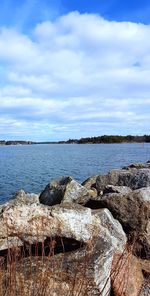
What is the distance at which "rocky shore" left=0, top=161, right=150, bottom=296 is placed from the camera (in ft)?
17.8

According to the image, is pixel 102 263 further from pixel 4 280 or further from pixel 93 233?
pixel 4 280

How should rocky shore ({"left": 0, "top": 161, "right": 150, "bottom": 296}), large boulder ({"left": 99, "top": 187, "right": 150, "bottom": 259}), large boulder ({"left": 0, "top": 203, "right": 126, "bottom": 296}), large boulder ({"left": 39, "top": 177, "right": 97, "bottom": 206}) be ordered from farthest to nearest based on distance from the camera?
1. large boulder ({"left": 39, "top": 177, "right": 97, "bottom": 206})
2. large boulder ({"left": 99, "top": 187, "right": 150, "bottom": 259})
3. large boulder ({"left": 0, "top": 203, "right": 126, "bottom": 296})
4. rocky shore ({"left": 0, "top": 161, "right": 150, "bottom": 296})

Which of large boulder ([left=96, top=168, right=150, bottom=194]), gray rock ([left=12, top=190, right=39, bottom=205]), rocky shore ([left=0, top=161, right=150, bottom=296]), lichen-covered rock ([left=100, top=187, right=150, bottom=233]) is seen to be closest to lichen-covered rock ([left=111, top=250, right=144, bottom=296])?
rocky shore ([left=0, top=161, right=150, bottom=296])

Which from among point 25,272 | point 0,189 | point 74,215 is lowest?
point 0,189

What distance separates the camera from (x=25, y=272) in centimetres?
595

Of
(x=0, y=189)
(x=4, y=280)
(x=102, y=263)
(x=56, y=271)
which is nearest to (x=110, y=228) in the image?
(x=102, y=263)

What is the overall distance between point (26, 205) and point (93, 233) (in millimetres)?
1285

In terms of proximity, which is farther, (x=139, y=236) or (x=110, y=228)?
(x=139, y=236)

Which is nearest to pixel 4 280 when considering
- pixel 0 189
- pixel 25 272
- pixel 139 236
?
pixel 25 272

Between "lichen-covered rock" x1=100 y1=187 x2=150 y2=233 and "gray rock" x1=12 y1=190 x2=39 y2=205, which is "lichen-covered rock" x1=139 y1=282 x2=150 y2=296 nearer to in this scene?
"lichen-covered rock" x1=100 y1=187 x2=150 y2=233

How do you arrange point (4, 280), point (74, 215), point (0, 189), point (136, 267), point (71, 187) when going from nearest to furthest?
point (4, 280), point (74, 215), point (136, 267), point (71, 187), point (0, 189)

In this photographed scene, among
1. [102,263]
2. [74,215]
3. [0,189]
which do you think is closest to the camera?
[102,263]

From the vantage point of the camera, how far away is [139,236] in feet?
32.3

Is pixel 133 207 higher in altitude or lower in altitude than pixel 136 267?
higher
